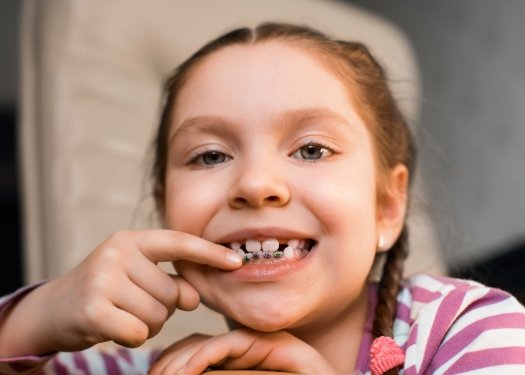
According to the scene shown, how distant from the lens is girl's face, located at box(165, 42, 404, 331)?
0.83 metres

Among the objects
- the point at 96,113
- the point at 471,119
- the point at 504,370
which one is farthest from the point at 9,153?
the point at 504,370

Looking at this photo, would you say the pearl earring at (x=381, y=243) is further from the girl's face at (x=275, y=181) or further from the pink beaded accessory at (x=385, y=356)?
the pink beaded accessory at (x=385, y=356)

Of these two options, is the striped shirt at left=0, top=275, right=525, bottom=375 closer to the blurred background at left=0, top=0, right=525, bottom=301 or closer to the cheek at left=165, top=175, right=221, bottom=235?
the cheek at left=165, top=175, right=221, bottom=235

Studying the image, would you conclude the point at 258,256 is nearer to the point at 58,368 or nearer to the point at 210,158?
the point at 210,158

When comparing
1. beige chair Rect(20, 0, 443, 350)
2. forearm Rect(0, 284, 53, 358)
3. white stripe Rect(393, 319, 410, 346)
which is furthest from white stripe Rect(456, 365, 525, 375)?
beige chair Rect(20, 0, 443, 350)

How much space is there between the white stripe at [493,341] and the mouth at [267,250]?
0.18 meters

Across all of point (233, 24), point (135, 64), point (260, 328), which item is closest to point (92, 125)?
point (135, 64)

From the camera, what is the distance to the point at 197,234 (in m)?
0.87

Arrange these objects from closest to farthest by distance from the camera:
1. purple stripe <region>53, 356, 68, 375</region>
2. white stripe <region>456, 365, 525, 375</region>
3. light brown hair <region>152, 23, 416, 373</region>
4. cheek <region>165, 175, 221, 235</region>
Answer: white stripe <region>456, 365, 525, 375</region> → cheek <region>165, 175, 221, 235</region> → light brown hair <region>152, 23, 416, 373</region> → purple stripe <region>53, 356, 68, 375</region>

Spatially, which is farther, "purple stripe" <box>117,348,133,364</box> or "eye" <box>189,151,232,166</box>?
"purple stripe" <box>117,348,133,364</box>

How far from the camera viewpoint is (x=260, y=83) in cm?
90

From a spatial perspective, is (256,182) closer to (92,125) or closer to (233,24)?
(92,125)

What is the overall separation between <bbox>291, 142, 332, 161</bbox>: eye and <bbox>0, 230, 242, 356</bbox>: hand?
142 mm

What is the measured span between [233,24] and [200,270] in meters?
1.01
